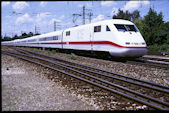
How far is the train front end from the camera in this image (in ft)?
36.4

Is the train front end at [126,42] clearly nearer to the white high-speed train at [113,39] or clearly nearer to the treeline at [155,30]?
the white high-speed train at [113,39]

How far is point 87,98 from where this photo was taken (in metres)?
5.00

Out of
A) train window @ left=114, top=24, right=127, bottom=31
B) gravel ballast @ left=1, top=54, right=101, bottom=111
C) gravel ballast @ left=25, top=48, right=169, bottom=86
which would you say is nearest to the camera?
gravel ballast @ left=1, top=54, right=101, bottom=111

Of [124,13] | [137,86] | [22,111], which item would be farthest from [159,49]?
[124,13]

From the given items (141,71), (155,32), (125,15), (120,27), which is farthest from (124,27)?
(125,15)

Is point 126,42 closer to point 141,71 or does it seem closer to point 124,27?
point 124,27

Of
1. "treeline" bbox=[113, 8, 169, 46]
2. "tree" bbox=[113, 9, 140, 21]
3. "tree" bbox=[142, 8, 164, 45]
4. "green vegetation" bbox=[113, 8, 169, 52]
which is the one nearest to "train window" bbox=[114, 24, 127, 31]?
"green vegetation" bbox=[113, 8, 169, 52]

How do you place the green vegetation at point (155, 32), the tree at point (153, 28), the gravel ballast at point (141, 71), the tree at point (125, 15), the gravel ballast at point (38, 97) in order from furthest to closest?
the tree at point (125, 15)
the tree at point (153, 28)
the green vegetation at point (155, 32)
the gravel ballast at point (141, 71)
the gravel ballast at point (38, 97)

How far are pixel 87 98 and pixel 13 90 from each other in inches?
102

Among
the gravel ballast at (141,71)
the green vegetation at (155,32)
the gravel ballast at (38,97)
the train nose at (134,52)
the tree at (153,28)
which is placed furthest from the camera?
the tree at (153,28)

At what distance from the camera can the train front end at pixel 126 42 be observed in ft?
36.4

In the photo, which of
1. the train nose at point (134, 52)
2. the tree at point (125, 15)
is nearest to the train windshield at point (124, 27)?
the train nose at point (134, 52)

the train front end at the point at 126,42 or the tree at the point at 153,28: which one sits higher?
the tree at the point at 153,28

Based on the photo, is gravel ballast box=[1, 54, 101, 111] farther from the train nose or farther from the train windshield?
the train windshield
